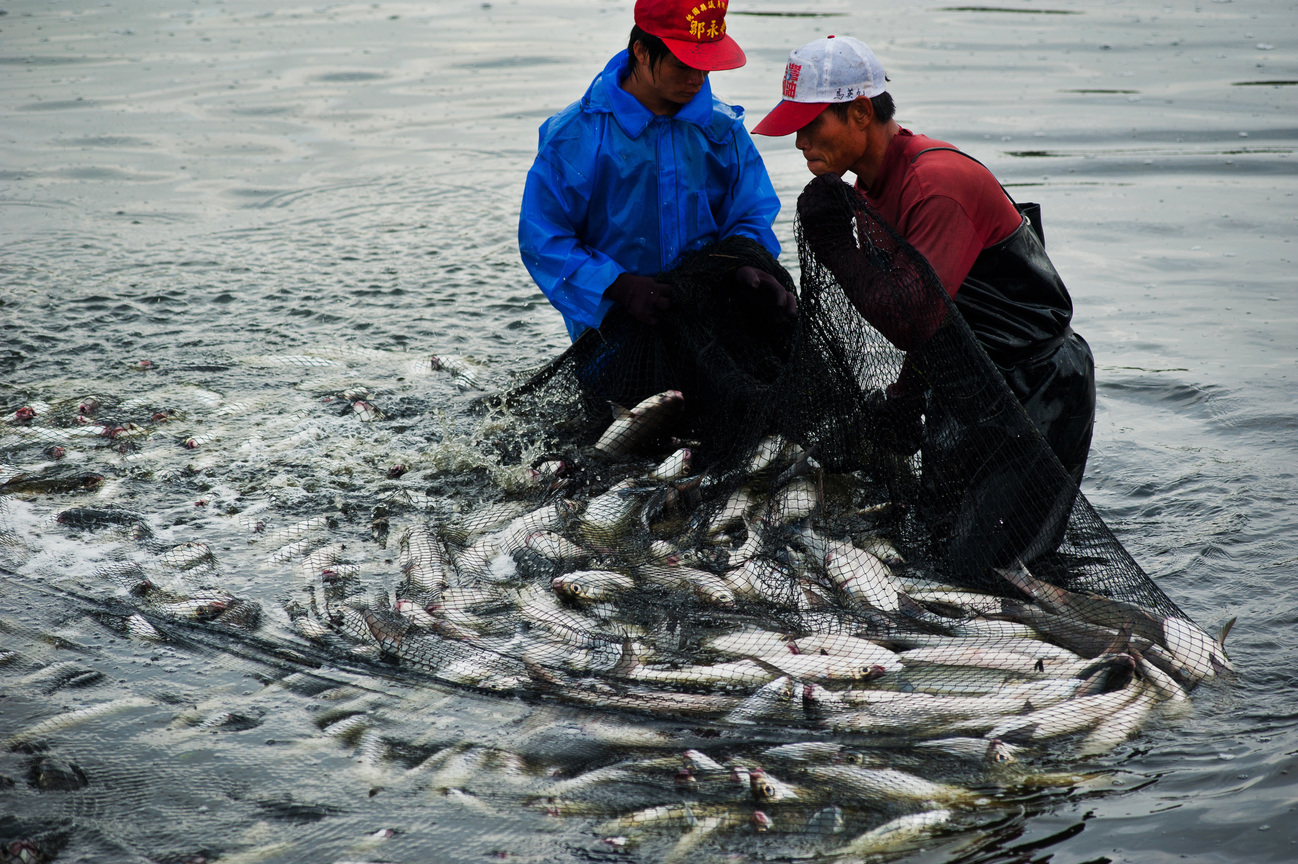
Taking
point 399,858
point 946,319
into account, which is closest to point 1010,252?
point 946,319

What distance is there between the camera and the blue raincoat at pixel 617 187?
17.3 ft

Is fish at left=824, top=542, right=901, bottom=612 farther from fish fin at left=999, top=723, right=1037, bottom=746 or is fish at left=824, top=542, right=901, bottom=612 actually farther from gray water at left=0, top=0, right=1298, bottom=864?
gray water at left=0, top=0, right=1298, bottom=864

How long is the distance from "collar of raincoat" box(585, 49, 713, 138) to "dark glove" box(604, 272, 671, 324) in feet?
2.40

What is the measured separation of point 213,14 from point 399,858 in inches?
770

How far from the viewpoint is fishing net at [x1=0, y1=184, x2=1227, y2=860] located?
3514mm

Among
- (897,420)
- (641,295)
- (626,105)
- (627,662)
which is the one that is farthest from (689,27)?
(627,662)

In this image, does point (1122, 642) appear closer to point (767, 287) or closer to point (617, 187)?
point (767, 287)

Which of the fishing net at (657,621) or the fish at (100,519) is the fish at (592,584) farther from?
the fish at (100,519)

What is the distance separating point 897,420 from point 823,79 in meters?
1.43

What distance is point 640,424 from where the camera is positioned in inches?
213

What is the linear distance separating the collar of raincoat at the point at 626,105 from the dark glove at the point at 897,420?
180 cm

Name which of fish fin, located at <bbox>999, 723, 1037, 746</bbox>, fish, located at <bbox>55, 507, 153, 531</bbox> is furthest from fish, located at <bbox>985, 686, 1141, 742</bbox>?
fish, located at <bbox>55, 507, 153, 531</bbox>

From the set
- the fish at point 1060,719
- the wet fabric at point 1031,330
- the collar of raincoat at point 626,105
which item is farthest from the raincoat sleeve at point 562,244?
the fish at point 1060,719

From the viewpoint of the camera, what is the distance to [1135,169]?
11188mm
